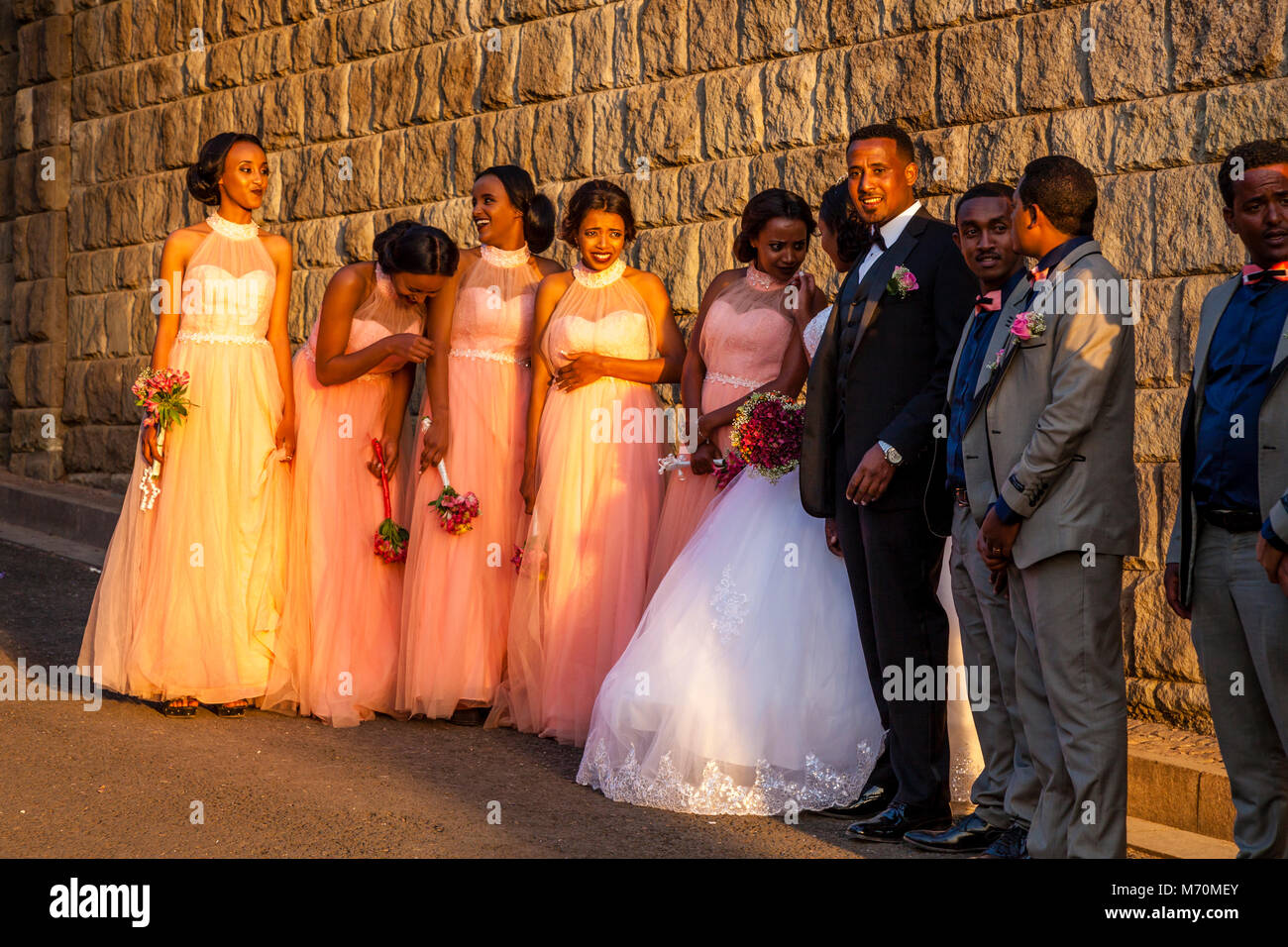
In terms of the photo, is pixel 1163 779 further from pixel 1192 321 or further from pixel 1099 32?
pixel 1099 32

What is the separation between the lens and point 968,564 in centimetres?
489

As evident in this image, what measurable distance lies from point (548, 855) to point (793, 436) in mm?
2049

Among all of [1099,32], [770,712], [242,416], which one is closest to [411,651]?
[242,416]

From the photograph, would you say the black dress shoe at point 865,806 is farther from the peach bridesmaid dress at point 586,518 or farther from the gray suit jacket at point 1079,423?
the peach bridesmaid dress at point 586,518

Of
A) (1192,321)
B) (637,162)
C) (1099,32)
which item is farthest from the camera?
(637,162)

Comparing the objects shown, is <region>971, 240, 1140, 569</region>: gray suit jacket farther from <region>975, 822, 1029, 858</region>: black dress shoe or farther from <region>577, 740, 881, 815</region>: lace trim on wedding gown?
<region>577, 740, 881, 815</region>: lace trim on wedding gown

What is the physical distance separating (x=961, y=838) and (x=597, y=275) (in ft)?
10.7

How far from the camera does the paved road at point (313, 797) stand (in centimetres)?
488

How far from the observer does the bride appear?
545cm

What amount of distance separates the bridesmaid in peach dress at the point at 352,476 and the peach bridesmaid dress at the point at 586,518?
0.66 meters

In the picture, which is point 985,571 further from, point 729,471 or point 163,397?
point 163,397

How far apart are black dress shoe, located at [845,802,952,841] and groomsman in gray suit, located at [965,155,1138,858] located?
60 centimetres

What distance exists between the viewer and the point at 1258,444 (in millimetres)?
4141

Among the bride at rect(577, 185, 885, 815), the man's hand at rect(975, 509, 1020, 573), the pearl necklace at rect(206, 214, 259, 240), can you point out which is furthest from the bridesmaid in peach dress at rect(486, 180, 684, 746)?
the man's hand at rect(975, 509, 1020, 573)
